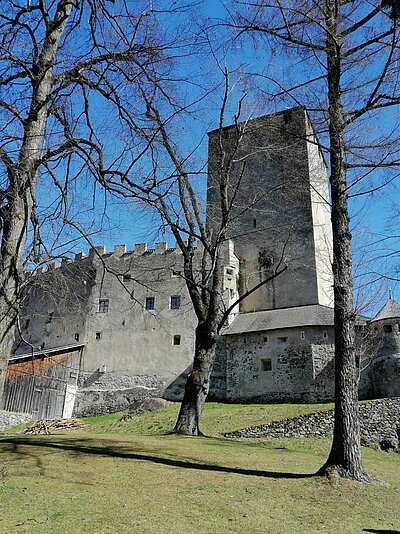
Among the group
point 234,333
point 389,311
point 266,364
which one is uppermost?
point 389,311

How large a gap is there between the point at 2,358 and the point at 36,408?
2276 cm

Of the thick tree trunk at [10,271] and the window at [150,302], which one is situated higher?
the window at [150,302]

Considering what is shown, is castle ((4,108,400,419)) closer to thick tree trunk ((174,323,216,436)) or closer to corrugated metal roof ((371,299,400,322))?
corrugated metal roof ((371,299,400,322))

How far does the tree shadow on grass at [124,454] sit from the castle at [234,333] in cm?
1200

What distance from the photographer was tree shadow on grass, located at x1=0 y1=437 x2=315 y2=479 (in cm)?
765

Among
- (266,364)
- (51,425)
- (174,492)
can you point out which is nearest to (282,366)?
(266,364)

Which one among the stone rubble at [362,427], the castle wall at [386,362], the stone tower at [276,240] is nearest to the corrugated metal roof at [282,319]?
the stone tower at [276,240]

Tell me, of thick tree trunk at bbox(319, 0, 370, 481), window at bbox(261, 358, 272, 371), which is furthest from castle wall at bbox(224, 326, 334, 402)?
thick tree trunk at bbox(319, 0, 370, 481)

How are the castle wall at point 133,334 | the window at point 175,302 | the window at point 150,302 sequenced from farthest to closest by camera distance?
1. the window at point 150,302
2. the window at point 175,302
3. the castle wall at point 133,334

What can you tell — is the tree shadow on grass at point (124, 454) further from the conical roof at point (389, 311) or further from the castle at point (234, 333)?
the conical roof at point (389, 311)

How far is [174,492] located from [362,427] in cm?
1225

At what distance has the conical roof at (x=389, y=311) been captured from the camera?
21.9 meters

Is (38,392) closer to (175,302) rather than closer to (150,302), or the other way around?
(150,302)

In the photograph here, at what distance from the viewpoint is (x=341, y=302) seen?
8.34 m
